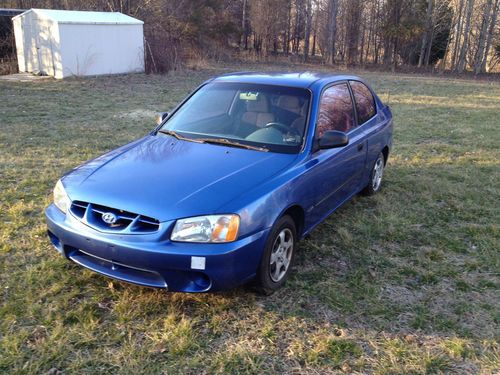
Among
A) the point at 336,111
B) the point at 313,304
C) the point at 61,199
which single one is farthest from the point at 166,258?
the point at 336,111

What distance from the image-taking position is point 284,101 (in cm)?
439

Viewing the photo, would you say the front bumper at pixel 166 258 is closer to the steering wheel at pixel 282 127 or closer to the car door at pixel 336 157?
the car door at pixel 336 157

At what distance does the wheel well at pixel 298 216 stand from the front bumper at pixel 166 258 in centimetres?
51

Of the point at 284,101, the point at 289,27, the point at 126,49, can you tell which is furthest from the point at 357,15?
the point at 284,101

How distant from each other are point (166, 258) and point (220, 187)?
2.16ft

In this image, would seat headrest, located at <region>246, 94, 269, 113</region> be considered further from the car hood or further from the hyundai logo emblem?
the hyundai logo emblem

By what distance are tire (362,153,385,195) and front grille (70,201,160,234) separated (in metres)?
3.42

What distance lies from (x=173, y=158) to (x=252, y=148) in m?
0.68

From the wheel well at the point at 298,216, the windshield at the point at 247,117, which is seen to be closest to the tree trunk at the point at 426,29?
the windshield at the point at 247,117

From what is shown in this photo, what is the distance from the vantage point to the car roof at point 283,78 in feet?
14.9

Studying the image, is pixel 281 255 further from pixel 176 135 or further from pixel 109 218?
pixel 176 135

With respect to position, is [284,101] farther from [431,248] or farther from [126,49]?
[126,49]

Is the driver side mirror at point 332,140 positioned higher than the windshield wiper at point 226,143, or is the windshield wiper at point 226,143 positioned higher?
the driver side mirror at point 332,140

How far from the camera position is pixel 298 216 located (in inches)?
154
